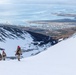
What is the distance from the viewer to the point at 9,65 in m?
27.4

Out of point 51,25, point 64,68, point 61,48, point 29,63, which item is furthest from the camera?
point 51,25

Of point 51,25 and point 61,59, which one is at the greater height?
point 61,59

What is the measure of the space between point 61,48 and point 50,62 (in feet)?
28.6

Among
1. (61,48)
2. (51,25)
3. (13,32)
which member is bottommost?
(13,32)

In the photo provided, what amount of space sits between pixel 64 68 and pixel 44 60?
4913 millimetres

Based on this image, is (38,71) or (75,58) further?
(75,58)

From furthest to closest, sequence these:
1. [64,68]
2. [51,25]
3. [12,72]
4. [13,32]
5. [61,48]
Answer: [13,32]
[51,25]
[61,48]
[64,68]
[12,72]

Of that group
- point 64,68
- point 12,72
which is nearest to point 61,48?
point 64,68

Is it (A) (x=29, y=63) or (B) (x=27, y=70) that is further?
(A) (x=29, y=63)

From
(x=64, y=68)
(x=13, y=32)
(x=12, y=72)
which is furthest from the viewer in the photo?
(x=13, y=32)

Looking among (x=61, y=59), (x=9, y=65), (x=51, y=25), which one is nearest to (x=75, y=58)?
(x=61, y=59)

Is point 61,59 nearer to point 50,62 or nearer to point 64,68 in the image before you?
point 50,62

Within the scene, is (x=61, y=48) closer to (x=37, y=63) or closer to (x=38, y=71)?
(x=37, y=63)

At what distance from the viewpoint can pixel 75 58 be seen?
3078cm
